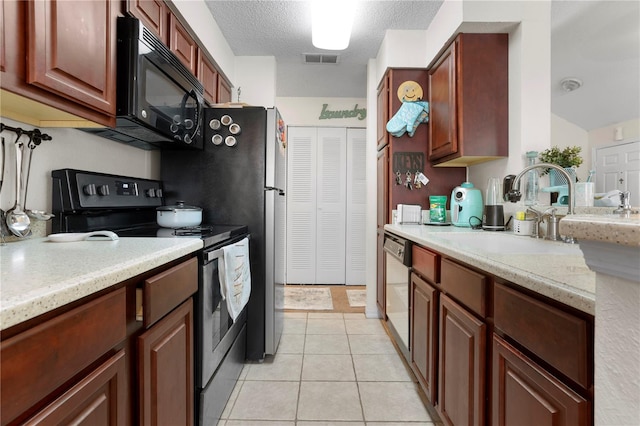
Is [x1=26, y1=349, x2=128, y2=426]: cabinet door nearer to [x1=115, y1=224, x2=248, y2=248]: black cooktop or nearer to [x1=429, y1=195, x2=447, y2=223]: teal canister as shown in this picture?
[x1=115, y1=224, x2=248, y2=248]: black cooktop

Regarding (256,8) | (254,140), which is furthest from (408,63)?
(254,140)

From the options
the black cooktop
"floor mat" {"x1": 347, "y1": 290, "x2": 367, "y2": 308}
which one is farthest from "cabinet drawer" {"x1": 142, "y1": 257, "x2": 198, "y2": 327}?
"floor mat" {"x1": 347, "y1": 290, "x2": 367, "y2": 308}

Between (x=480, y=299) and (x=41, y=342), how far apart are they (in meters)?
1.10

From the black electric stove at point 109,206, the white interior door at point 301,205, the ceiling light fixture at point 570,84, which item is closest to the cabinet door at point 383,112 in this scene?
the ceiling light fixture at point 570,84

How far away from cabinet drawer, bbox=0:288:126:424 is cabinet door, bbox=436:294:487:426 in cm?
105

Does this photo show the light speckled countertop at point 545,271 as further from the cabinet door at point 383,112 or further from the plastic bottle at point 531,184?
the cabinet door at point 383,112

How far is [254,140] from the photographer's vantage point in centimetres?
202

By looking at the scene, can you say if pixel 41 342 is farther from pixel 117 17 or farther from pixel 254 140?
pixel 254 140

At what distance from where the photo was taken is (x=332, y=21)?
2129mm

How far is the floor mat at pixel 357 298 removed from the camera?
131 inches

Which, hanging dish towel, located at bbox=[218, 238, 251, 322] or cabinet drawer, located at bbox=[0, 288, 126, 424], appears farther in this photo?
hanging dish towel, located at bbox=[218, 238, 251, 322]

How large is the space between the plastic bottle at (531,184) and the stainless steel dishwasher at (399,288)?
29.9 inches

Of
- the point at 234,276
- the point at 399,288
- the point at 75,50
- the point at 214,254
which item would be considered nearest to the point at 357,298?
the point at 399,288

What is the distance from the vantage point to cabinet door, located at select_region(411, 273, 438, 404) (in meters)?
1.43
